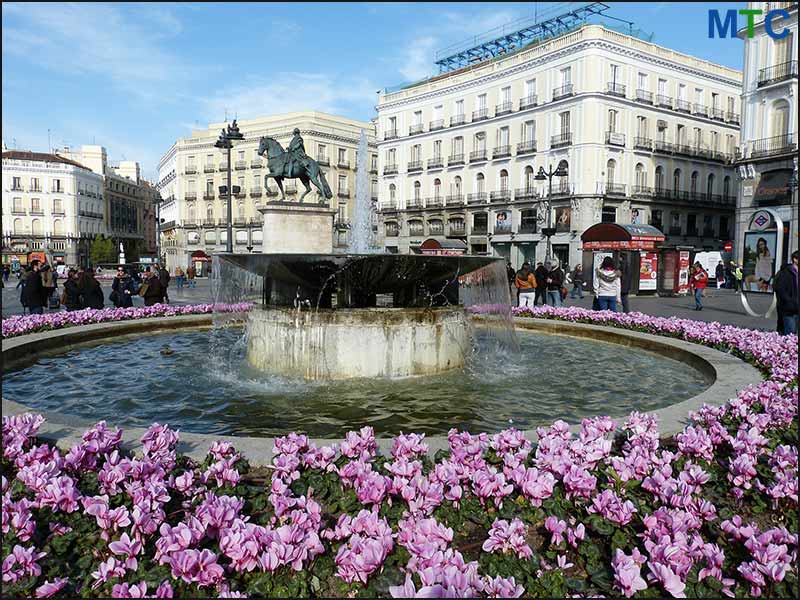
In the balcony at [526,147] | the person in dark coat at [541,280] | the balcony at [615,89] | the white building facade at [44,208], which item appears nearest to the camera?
the person in dark coat at [541,280]

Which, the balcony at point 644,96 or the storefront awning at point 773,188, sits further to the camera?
the balcony at point 644,96

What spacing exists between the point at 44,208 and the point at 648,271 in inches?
3079

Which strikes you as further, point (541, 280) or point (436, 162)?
point (436, 162)

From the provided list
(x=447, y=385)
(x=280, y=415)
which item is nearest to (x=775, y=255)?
(x=447, y=385)

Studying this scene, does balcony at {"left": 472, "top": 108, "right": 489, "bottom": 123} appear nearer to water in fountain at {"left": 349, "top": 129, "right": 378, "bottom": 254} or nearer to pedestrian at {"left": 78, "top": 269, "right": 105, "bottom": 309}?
water in fountain at {"left": 349, "top": 129, "right": 378, "bottom": 254}

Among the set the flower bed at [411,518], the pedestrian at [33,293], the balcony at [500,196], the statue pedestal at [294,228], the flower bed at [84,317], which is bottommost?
the flower bed at [411,518]

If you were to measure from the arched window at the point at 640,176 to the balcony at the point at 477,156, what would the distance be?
1182 cm

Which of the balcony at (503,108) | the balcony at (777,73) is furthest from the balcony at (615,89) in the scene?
the balcony at (777,73)

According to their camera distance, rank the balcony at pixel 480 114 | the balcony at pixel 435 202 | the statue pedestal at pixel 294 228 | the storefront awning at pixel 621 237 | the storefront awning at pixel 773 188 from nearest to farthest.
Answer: the statue pedestal at pixel 294 228 → the storefront awning at pixel 621 237 → the storefront awning at pixel 773 188 → the balcony at pixel 480 114 → the balcony at pixel 435 202

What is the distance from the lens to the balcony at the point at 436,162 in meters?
51.5

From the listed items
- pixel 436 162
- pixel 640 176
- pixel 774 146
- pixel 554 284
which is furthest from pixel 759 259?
pixel 436 162

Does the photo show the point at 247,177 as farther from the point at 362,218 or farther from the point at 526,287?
the point at 526,287

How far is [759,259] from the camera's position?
31562 mm

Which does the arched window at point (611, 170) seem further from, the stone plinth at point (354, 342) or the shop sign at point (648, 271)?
the stone plinth at point (354, 342)
